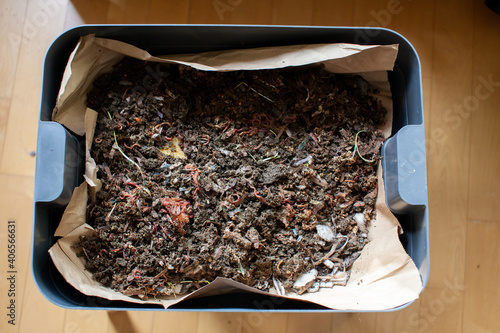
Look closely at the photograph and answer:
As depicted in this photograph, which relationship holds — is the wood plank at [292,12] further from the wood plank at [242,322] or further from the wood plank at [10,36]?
the wood plank at [242,322]

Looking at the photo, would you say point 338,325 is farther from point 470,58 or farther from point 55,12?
point 55,12

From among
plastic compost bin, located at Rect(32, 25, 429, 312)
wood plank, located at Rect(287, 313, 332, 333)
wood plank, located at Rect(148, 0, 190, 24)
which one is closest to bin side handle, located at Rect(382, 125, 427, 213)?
plastic compost bin, located at Rect(32, 25, 429, 312)

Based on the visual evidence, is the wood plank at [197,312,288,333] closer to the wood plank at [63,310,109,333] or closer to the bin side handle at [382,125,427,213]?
the wood plank at [63,310,109,333]

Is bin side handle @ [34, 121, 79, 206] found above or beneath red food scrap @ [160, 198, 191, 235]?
above

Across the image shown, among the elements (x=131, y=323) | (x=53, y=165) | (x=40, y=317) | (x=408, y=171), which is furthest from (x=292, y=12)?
(x=40, y=317)

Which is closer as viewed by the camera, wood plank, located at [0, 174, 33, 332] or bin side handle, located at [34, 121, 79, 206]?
bin side handle, located at [34, 121, 79, 206]

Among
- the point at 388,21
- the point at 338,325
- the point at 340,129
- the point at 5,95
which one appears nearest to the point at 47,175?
the point at 5,95
